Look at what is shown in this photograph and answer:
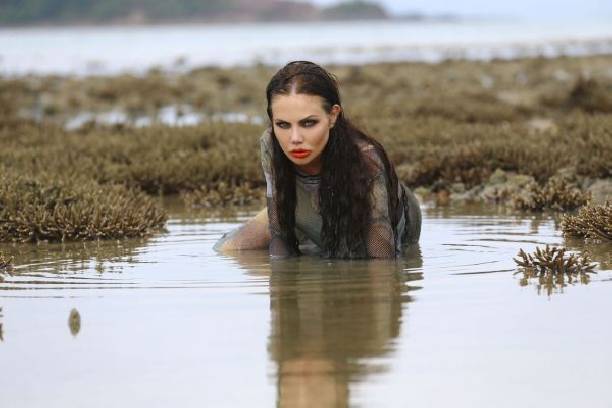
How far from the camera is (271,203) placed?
794cm

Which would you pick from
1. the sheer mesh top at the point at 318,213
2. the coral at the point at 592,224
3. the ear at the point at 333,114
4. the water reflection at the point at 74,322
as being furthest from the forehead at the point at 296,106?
the coral at the point at 592,224

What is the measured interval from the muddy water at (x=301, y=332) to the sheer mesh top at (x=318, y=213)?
12 cm

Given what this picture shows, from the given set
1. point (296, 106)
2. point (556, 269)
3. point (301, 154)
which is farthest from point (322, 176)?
point (556, 269)

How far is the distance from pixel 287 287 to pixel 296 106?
3.24 ft

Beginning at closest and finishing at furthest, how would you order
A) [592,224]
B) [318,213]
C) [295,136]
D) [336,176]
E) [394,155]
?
[295,136], [336,176], [318,213], [592,224], [394,155]

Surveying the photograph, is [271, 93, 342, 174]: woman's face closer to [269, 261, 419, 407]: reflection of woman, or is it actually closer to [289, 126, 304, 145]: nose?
[289, 126, 304, 145]: nose

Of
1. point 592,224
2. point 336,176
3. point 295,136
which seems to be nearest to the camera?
point 295,136

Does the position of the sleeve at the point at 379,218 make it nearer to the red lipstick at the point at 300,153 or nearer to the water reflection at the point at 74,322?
the red lipstick at the point at 300,153

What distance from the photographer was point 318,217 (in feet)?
26.0

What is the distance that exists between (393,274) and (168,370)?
95.7 inches

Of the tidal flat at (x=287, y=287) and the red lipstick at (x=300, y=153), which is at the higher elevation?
the red lipstick at (x=300, y=153)

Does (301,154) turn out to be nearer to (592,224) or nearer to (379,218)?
(379,218)

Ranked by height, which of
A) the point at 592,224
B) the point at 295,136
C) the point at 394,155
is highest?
the point at 295,136

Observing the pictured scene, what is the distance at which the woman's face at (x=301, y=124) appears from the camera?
7227mm
